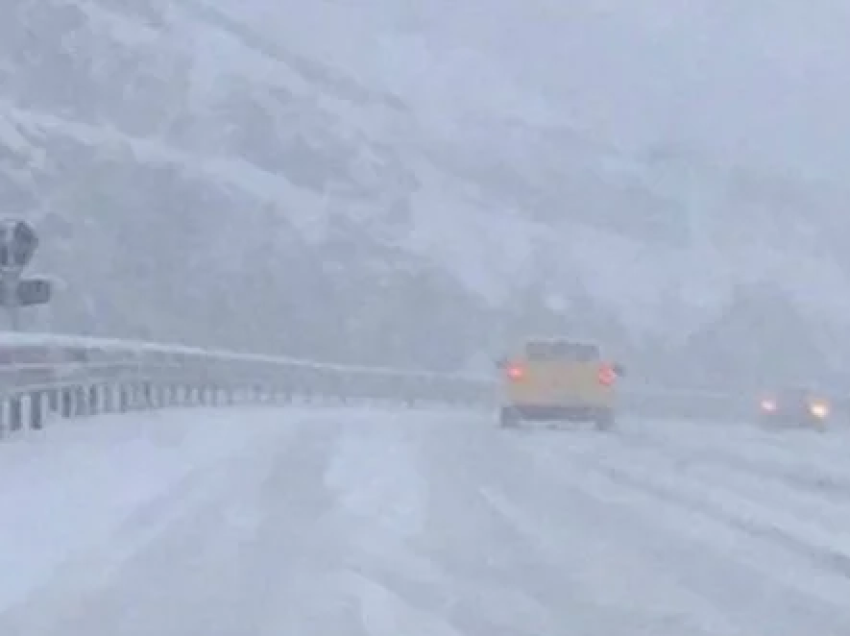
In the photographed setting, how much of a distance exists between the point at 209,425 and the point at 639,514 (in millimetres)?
16473

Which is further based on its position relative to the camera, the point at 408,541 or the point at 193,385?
the point at 193,385

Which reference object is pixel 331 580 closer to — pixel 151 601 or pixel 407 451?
pixel 151 601

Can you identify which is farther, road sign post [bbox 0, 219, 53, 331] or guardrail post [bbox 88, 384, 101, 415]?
guardrail post [bbox 88, 384, 101, 415]

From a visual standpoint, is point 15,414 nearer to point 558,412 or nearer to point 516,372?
point 516,372

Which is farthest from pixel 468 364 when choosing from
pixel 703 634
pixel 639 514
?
pixel 703 634

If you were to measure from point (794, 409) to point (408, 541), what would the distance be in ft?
119

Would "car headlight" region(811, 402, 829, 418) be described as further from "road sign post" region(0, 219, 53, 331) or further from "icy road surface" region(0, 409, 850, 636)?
"road sign post" region(0, 219, 53, 331)

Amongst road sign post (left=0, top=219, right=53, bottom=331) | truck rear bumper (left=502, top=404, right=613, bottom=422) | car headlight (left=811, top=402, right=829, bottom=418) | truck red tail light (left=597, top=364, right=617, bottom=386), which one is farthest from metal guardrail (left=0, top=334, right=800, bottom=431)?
car headlight (left=811, top=402, right=829, bottom=418)

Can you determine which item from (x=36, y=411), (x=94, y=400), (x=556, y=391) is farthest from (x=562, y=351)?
(x=36, y=411)

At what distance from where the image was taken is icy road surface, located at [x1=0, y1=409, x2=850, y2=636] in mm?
12305

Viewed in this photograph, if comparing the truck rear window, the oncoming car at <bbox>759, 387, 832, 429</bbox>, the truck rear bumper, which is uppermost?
the truck rear window

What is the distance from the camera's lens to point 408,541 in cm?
1614

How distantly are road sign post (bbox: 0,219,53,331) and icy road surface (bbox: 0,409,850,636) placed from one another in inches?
125

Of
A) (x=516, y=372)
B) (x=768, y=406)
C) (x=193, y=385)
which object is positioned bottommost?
(x=768, y=406)
